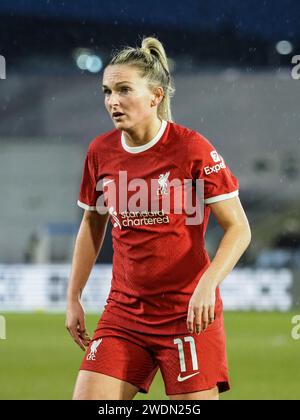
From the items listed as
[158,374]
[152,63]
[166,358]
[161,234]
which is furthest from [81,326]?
[158,374]

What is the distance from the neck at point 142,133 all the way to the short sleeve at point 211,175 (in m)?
0.22

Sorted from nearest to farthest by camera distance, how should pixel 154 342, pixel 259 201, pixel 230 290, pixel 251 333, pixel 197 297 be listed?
1. pixel 197 297
2. pixel 154 342
3. pixel 251 333
4. pixel 230 290
5. pixel 259 201

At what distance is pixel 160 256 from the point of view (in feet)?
12.6

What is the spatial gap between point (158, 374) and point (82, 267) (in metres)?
6.10

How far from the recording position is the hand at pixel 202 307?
360cm

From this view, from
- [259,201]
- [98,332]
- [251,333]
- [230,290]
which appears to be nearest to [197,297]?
[98,332]

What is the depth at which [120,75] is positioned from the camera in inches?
152

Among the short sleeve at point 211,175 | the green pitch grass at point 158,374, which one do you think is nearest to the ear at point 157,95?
the short sleeve at point 211,175

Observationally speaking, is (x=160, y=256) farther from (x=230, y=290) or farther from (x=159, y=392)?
(x=230, y=290)

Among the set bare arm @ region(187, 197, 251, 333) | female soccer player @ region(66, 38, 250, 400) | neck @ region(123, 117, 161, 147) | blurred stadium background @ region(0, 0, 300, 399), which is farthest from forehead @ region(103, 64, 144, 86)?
blurred stadium background @ region(0, 0, 300, 399)

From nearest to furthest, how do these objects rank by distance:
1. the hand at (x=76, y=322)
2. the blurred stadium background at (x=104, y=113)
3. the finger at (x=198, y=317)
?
the finger at (x=198, y=317), the hand at (x=76, y=322), the blurred stadium background at (x=104, y=113)

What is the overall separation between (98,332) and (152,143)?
0.81 m

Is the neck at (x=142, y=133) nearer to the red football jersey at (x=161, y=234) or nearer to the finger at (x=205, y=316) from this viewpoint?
the red football jersey at (x=161, y=234)
